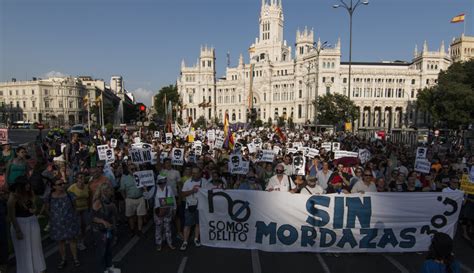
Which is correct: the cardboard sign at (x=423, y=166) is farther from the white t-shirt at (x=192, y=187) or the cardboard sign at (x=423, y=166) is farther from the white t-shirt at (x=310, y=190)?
the white t-shirt at (x=192, y=187)

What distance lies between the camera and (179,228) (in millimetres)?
7844

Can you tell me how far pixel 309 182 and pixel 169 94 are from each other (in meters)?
98.1

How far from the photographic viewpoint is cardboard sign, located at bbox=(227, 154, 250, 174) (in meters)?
9.41

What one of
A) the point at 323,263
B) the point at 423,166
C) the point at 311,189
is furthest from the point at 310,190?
the point at 423,166

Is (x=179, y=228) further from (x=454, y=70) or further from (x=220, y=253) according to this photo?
(x=454, y=70)

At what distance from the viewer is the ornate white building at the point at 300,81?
8875cm

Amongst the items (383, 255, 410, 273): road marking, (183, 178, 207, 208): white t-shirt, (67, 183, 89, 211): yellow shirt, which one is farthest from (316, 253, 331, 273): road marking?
(67, 183, 89, 211): yellow shirt

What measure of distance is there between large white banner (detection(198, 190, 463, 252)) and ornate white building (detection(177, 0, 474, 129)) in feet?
199

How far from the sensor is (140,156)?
10.7 metres

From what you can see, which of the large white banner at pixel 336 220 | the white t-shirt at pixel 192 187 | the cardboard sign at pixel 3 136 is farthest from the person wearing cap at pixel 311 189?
the cardboard sign at pixel 3 136

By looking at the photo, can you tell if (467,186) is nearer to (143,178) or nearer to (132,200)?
(143,178)

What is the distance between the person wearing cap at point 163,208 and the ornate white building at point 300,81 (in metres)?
60.2

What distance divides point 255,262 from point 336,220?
1871 mm

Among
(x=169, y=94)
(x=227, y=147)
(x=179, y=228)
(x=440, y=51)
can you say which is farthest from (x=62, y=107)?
(x=440, y=51)
